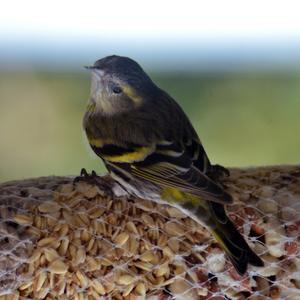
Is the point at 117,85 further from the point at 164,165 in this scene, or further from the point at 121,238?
the point at 121,238

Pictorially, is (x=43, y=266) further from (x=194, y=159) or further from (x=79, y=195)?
(x=194, y=159)

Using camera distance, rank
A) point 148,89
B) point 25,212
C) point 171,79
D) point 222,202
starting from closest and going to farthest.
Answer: point 222,202, point 25,212, point 148,89, point 171,79

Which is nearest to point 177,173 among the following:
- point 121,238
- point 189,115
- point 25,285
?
point 121,238

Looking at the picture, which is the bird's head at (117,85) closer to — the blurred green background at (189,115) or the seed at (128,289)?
the seed at (128,289)

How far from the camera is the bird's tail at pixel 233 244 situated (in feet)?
9.00

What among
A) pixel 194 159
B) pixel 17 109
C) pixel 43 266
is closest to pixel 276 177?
pixel 194 159

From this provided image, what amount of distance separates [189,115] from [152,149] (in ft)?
11.0

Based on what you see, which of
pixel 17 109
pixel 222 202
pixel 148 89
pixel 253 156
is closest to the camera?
pixel 222 202

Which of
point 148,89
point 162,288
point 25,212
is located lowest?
point 162,288

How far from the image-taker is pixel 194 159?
297cm

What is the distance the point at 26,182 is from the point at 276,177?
80 cm

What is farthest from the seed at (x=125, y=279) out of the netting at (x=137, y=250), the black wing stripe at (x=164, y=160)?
the black wing stripe at (x=164, y=160)

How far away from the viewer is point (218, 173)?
300 cm

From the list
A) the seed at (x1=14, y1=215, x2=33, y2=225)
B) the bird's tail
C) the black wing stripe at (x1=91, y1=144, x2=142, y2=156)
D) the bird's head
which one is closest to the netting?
the seed at (x1=14, y1=215, x2=33, y2=225)
